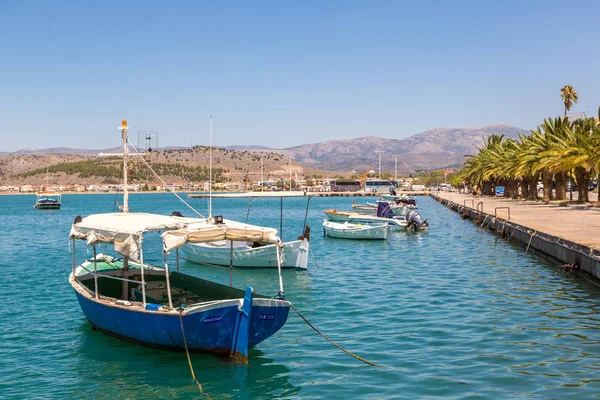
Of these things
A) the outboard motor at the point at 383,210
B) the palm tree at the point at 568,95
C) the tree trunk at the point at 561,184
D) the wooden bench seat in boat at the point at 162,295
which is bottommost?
the wooden bench seat in boat at the point at 162,295

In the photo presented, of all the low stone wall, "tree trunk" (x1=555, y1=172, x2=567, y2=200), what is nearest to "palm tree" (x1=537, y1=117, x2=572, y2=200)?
"tree trunk" (x1=555, y1=172, x2=567, y2=200)

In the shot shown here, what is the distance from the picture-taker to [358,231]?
51.8 metres

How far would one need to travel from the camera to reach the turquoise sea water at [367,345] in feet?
48.8

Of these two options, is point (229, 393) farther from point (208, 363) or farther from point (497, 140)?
point (497, 140)

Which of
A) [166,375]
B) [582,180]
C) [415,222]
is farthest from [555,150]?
[166,375]

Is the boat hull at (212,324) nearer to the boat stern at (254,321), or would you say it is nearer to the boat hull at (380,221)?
the boat stern at (254,321)

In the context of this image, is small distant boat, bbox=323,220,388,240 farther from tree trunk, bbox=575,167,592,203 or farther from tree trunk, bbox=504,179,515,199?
tree trunk, bbox=504,179,515,199

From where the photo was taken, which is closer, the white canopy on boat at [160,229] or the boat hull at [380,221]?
the white canopy on boat at [160,229]

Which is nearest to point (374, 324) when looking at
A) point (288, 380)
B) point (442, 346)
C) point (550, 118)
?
point (442, 346)

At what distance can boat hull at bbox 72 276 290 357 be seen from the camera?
15711 mm

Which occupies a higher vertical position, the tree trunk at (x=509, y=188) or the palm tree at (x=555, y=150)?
the palm tree at (x=555, y=150)

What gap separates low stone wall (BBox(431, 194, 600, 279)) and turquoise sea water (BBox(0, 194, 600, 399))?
2.99 ft

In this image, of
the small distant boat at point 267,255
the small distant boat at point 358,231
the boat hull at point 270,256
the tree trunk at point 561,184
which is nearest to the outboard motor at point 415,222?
the small distant boat at point 358,231

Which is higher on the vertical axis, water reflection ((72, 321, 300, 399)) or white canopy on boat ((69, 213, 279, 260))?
white canopy on boat ((69, 213, 279, 260))
